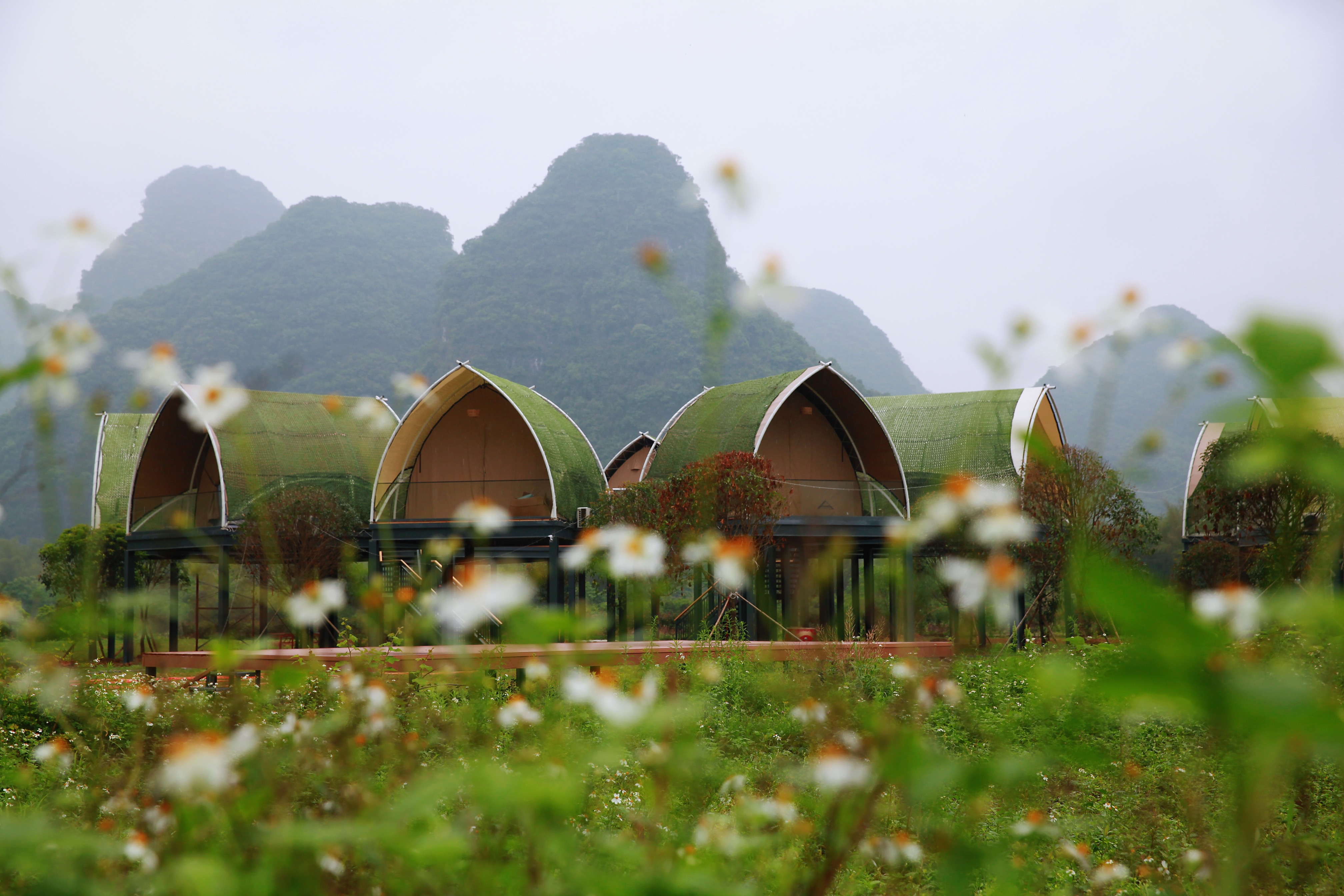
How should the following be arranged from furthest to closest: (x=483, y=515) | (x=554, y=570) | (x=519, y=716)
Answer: (x=554, y=570)
(x=519, y=716)
(x=483, y=515)

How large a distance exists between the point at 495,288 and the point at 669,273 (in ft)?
200

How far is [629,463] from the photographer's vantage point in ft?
71.9

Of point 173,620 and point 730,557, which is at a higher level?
point 730,557

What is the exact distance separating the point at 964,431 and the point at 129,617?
1751 cm

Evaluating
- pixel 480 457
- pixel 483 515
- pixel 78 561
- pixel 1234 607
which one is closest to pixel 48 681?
pixel 483 515

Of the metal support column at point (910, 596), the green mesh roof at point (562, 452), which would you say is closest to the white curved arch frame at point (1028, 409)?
the metal support column at point (910, 596)

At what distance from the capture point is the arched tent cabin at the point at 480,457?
1558 cm

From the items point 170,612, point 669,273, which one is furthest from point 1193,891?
point 170,612

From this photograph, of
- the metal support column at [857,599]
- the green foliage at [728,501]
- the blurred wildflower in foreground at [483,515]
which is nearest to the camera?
the blurred wildflower in foreground at [483,515]

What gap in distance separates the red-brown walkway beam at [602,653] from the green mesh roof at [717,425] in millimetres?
5186

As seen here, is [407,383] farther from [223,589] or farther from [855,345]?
[855,345]

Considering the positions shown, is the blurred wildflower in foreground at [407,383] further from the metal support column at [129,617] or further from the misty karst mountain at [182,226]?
the misty karst mountain at [182,226]

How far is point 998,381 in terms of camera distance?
5.23 feet

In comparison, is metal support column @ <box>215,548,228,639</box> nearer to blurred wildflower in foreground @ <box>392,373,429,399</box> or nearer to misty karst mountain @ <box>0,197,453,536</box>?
blurred wildflower in foreground @ <box>392,373,429,399</box>
